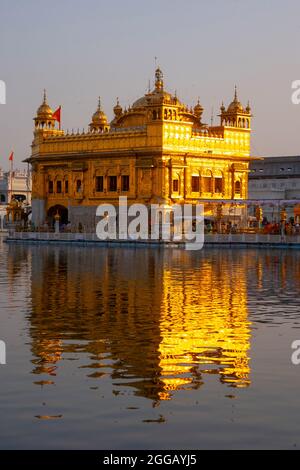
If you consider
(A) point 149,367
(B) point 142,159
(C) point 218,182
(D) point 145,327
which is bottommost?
(A) point 149,367

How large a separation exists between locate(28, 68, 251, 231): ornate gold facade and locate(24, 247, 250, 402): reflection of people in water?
38.4 meters

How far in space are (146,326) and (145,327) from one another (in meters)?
0.19

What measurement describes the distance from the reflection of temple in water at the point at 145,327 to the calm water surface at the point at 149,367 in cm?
3

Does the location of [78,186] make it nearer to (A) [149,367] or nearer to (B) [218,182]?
(B) [218,182]

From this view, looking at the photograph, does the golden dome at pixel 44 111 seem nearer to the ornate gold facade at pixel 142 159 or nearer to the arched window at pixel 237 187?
the ornate gold facade at pixel 142 159

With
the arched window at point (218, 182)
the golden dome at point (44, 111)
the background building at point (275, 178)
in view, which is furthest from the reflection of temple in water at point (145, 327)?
the background building at point (275, 178)

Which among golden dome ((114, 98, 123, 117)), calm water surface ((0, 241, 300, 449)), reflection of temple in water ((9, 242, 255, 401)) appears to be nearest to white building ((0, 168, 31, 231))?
golden dome ((114, 98, 123, 117))

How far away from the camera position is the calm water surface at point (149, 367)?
11.3 meters

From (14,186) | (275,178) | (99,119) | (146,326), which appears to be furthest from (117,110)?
(14,186)

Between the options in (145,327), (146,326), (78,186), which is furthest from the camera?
(78,186)

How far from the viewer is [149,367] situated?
14.9 meters

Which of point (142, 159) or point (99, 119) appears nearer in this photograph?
point (142, 159)

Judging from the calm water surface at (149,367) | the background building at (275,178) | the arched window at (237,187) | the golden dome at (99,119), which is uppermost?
the golden dome at (99,119)
